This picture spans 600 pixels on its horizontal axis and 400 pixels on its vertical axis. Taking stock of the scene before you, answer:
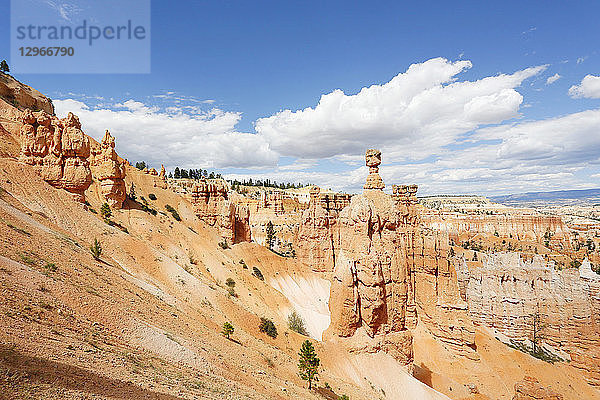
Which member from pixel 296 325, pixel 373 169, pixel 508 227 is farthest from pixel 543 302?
pixel 508 227

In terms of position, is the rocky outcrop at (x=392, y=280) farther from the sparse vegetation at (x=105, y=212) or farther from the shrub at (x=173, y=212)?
the shrub at (x=173, y=212)

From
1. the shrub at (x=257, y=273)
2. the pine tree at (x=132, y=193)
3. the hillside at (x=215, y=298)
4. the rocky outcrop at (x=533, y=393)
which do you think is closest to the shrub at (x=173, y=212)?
the hillside at (x=215, y=298)

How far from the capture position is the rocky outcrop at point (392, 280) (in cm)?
2352

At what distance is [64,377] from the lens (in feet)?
A: 24.1

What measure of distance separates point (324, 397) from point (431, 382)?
13.4m

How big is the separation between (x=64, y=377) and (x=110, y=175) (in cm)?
2619

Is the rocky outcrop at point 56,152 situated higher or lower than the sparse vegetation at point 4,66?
lower

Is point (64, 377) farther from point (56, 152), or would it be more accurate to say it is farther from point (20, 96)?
point (20, 96)

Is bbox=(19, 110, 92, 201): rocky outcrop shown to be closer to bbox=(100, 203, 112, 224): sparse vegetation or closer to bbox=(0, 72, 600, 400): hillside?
bbox=(0, 72, 600, 400): hillside

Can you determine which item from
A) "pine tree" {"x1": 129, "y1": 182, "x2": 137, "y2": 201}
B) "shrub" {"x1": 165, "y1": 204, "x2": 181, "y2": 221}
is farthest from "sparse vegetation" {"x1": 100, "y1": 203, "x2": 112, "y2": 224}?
"shrub" {"x1": 165, "y1": 204, "x2": 181, "y2": 221}

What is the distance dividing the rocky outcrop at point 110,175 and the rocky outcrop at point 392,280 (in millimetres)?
21933

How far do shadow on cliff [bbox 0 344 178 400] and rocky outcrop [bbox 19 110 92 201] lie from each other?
21.3 m

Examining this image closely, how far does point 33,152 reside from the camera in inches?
959

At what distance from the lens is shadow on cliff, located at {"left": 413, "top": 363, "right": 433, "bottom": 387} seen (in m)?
24.8
